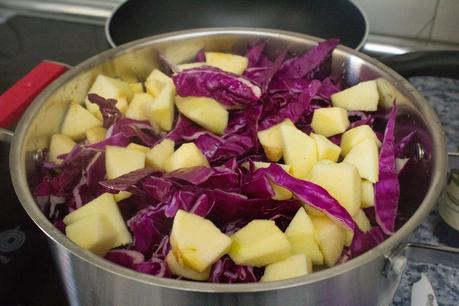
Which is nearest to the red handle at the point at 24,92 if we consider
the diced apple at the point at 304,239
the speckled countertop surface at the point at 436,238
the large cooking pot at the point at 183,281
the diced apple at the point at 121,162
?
the large cooking pot at the point at 183,281

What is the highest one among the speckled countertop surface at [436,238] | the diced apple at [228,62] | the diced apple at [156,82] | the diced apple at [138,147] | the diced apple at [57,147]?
the diced apple at [228,62]

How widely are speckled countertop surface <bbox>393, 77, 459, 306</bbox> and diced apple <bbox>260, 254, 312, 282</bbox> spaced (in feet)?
0.50

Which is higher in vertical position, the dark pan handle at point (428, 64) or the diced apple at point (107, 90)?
the dark pan handle at point (428, 64)

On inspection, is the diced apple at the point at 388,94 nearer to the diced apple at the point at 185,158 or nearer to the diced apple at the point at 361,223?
the diced apple at the point at 361,223

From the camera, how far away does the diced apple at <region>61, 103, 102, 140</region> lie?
0.87 meters

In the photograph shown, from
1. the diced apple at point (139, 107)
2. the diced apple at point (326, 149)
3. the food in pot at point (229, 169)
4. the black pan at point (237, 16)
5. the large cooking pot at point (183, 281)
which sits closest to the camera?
the large cooking pot at point (183, 281)

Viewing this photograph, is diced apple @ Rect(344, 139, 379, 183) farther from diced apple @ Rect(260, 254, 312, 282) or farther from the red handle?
the red handle

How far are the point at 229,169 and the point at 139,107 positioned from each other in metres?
0.21

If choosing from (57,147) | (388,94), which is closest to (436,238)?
(388,94)

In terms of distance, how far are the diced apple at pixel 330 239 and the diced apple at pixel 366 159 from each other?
100 millimetres

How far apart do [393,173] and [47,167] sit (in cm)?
46

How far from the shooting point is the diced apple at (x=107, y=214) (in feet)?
2.31

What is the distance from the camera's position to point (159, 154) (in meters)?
0.78

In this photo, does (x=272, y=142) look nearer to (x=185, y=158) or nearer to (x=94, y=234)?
(x=185, y=158)
